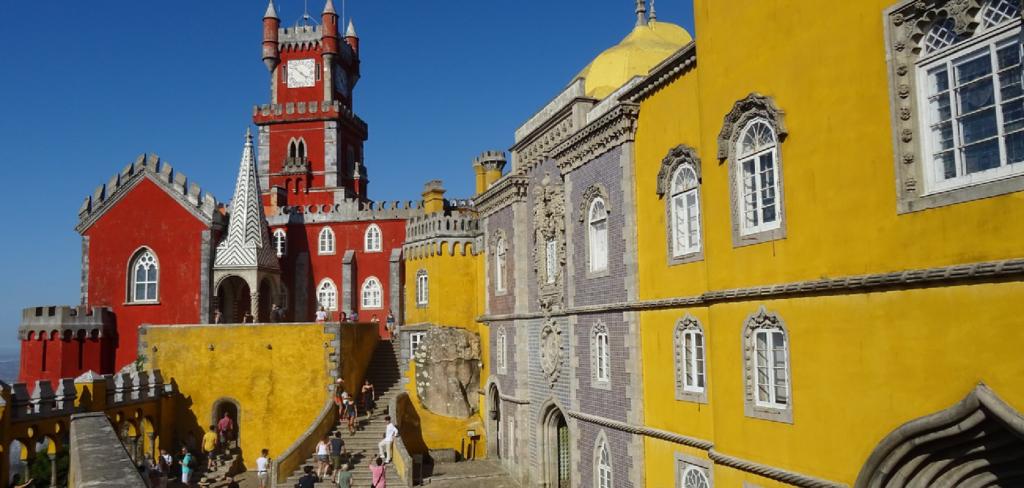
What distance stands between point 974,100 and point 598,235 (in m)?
10.6

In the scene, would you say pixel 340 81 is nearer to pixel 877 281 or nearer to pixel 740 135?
pixel 740 135

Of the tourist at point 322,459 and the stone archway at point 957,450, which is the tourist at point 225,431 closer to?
the tourist at point 322,459

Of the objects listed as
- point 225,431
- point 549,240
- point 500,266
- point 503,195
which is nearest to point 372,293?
point 225,431

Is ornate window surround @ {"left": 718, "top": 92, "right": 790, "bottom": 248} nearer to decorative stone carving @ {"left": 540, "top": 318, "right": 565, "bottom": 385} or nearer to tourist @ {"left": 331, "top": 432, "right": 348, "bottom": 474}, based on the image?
decorative stone carving @ {"left": 540, "top": 318, "right": 565, "bottom": 385}

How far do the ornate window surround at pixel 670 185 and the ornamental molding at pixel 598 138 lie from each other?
1647 mm

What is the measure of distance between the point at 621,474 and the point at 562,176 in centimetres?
745

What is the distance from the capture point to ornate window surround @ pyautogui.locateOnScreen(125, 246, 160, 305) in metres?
34.1

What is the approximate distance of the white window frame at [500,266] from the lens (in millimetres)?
27094

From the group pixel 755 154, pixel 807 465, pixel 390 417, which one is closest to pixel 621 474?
pixel 807 465

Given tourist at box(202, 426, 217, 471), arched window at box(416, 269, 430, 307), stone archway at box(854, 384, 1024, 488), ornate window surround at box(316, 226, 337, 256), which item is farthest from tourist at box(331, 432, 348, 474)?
stone archway at box(854, 384, 1024, 488)

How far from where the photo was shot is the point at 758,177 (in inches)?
484

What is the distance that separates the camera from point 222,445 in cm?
2778

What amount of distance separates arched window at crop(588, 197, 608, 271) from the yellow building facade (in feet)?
13.6

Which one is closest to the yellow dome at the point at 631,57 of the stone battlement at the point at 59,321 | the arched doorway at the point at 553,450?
the arched doorway at the point at 553,450
